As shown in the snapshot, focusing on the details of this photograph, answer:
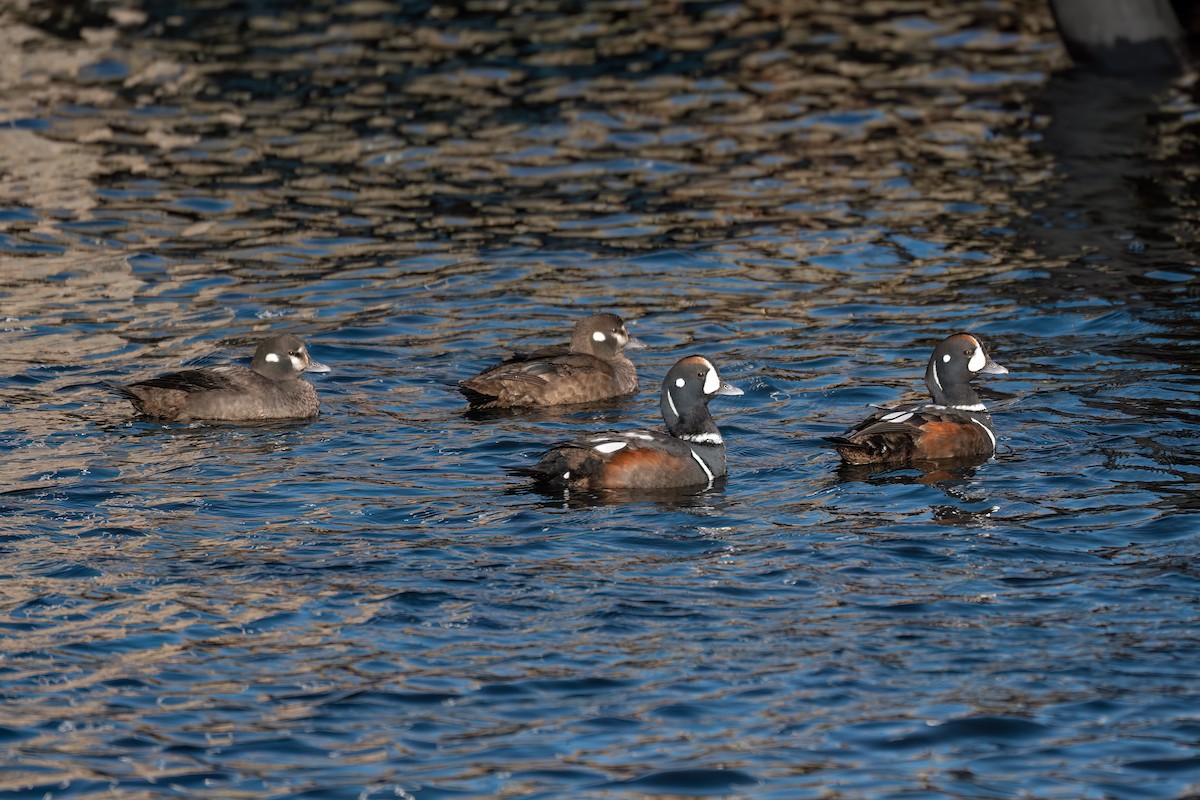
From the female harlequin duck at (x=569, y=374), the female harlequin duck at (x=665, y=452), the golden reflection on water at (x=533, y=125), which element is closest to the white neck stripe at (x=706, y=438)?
the female harlequin duck at (x=665, y=452)

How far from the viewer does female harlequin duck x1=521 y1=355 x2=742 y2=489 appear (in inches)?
504

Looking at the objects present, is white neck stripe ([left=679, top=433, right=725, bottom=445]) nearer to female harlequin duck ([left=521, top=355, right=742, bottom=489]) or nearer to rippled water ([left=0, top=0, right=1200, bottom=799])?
female harlequin duck ([left=521, top=355, right=742, bottom=489])

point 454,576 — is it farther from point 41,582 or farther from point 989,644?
point 989,644

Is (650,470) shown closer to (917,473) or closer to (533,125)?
(917,473)

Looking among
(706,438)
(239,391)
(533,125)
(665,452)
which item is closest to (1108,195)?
(533,125)

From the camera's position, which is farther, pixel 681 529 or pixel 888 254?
pixel 888 254

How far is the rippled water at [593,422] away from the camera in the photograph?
920cm

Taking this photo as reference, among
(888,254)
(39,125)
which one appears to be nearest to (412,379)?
(888,254)

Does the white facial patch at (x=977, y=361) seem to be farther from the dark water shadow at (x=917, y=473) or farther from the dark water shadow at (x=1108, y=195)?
the dark water shadow at (x=1108, y=195)

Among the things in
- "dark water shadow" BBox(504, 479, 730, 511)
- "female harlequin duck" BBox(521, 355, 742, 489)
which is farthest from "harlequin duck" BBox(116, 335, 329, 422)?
"female harlequin duck" BBox(521, 355, 742, 489)

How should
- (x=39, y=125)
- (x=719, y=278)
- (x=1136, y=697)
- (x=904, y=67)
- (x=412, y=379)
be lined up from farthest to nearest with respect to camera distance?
A: 1. (x=904, y=67)
2. (x=39, y=125)
3. (x=719, y=278)
4. (x=412, y=379)
5. (x=1136, y=697)

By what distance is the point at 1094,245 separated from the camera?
65.0 feet

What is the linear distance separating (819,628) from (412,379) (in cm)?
672

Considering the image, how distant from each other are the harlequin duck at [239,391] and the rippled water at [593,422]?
0.55ft
